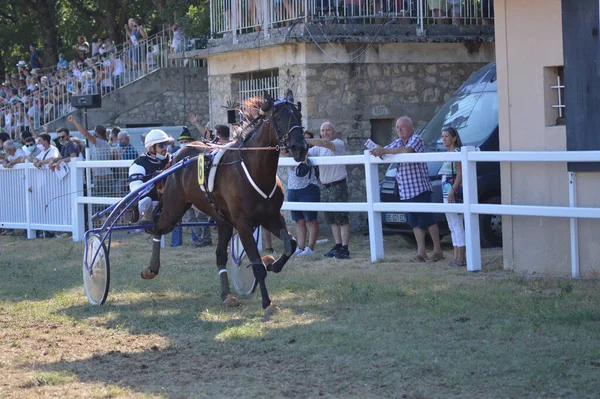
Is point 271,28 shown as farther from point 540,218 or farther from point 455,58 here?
point 540,218

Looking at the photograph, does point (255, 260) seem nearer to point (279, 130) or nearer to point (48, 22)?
point (279, 130)

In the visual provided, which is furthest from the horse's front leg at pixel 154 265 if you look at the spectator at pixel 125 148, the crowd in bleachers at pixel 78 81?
the crowd in bleachers at pixel 78 81

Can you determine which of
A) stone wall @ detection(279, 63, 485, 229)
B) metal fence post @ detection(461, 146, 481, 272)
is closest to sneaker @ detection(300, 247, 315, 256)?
metal fence post @ detection(461, 146, 481, 272)

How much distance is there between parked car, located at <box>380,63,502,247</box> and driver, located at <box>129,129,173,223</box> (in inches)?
153

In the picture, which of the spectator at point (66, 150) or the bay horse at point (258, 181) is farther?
the spectator at point (66, 150)

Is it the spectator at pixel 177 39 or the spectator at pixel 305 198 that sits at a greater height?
the spectator at pixel 177 39

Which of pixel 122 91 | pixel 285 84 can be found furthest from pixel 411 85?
pixel 122 91

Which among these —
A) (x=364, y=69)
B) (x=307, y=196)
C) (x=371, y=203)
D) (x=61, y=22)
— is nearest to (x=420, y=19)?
(x=364, y=69)

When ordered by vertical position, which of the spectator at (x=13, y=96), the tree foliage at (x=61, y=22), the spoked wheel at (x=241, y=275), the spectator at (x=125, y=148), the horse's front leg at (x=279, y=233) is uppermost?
the tree foliage at (x=61, y=22)

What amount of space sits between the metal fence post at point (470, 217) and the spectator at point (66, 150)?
355 inches

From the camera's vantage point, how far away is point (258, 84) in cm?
Result: 2041

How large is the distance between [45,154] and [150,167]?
26.7 ft

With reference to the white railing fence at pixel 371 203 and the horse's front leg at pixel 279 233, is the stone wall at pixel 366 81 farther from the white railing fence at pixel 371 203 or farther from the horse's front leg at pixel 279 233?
the horse's front leg at pixel 279 233

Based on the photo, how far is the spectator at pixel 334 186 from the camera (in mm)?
14219
